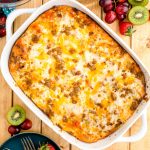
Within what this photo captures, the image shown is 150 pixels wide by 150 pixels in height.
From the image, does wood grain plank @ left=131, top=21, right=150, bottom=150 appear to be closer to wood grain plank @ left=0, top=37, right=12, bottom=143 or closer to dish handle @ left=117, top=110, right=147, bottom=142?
dish handle @ left=117, top=110, right=147, bottom=142

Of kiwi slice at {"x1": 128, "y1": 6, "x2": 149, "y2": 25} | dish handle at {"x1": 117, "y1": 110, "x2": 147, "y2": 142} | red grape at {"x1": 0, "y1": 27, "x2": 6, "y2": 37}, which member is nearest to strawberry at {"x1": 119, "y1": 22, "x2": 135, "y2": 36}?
kiwi slice at {"x1": 128, "y1": 6, "x2": 149, "y2": 25}

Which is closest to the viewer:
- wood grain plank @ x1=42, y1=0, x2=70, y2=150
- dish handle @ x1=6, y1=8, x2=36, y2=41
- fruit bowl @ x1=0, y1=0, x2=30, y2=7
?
dish handle @ x1=6, y1=8, x2=36, y2=41

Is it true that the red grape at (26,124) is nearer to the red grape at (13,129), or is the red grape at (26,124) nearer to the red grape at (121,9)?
the red grape at (13,129)

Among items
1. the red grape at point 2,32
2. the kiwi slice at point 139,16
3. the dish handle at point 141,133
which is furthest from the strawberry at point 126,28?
the red grape at point 2,32

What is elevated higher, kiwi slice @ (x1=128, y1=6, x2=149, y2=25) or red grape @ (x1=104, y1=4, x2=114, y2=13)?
red grape @ (x1=104, y1=4, x2=114, y2=13)

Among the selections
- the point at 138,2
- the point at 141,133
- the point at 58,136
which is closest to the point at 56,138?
the point at 58,136
